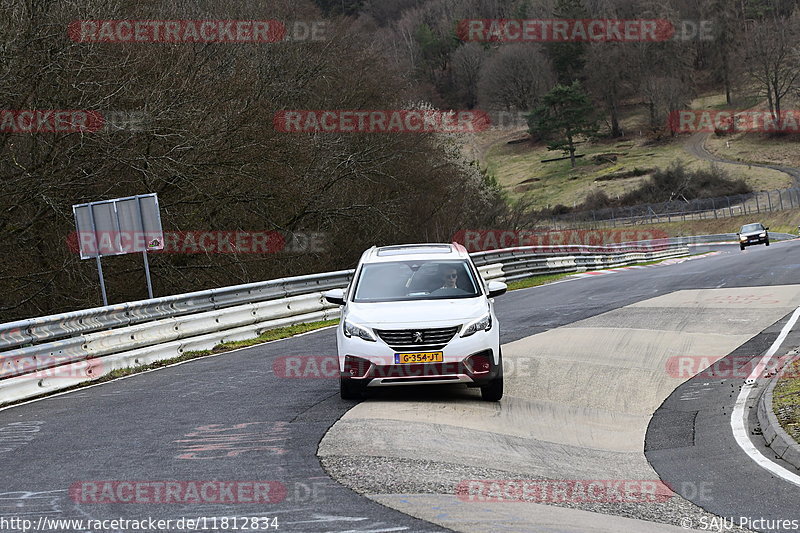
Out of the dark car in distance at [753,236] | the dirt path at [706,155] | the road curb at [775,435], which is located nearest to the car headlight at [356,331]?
the road curb at [775,435]

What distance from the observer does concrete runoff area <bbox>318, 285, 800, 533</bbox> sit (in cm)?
665

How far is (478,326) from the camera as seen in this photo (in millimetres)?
10328

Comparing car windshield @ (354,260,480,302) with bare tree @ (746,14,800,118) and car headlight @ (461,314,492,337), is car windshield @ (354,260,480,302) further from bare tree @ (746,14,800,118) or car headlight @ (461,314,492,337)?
bare tree @ (746,14,800,118)

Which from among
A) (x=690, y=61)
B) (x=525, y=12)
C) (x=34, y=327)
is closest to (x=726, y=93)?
(x=690, y=61)

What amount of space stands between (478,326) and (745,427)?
2944 mm

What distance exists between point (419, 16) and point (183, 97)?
467 ft

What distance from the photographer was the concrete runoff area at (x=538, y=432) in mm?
6652

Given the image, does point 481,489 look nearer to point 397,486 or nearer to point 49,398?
point 397,486

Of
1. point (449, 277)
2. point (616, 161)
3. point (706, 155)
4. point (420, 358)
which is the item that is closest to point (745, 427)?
point (420, 358)

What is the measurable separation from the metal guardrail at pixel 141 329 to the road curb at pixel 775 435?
905cm

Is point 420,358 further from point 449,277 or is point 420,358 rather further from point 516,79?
point 516,79

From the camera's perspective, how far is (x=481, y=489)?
7141mm

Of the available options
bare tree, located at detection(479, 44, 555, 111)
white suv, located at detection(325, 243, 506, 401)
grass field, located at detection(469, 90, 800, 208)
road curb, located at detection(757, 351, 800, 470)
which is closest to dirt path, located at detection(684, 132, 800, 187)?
grass field, located at detection(469, 90, 800, 208)

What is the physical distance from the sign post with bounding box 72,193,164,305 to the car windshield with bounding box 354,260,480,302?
6040 mm
